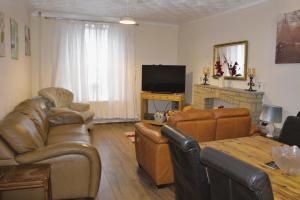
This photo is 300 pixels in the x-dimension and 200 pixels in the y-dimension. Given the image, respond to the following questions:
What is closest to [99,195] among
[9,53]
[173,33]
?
[9,53]

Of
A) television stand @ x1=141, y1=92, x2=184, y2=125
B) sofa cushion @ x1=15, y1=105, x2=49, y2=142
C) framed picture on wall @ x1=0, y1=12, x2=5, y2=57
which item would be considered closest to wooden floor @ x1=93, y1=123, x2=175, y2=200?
sofa cushion @ x1=15, y1=105, x2=49, y2=142

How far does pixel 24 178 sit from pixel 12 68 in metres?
2.13

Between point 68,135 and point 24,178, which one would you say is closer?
point 24,178

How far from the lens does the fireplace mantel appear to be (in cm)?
426

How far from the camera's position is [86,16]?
5.96 metres

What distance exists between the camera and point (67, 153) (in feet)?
8.28

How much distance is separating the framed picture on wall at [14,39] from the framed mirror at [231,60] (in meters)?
3.72

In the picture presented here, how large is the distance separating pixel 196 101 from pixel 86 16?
10.5 ft

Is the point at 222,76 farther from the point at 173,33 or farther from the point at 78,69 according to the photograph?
the point at 78,69

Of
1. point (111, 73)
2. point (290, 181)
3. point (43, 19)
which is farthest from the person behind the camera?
point (111, 73)

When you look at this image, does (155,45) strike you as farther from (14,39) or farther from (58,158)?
(58,158)

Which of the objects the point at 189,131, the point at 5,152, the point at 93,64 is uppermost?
the point at 93,64

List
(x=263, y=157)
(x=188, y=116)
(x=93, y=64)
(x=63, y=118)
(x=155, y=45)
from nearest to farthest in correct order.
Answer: (x=263, y=157)
(x=188, y=116)
(x=63, y=118)
(x=93, y=64)
(x=155, y=45)

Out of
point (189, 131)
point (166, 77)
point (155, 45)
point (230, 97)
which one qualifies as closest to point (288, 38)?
point (230, 97)
